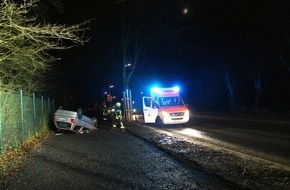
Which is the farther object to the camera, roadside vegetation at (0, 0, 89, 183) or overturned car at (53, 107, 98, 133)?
overturned car at (53, 107, 98, 133)

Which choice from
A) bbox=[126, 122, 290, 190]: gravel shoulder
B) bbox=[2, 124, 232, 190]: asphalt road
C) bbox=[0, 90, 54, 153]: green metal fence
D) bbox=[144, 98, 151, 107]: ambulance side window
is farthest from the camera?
bbox=[144, 98, 151, 107]: ambulance side window

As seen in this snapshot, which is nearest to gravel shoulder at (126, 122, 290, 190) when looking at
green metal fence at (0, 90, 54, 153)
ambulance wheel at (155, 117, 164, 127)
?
green metal fence at (0, 90, 54, 153)

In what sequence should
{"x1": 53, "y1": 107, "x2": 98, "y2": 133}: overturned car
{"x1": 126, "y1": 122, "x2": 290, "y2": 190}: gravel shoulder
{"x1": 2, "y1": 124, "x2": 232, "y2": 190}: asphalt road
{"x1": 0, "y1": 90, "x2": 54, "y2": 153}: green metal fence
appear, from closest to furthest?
{"x1": 126, "y1": 122, "x2": 290, "y2": 190}: gravel shoulder < {"x1": 2, "y1": 124, "x2": 232, "y2": 190}: asphalt road < {"x1": 0, "y1": 90, "x2": 54, "y2": 153}: green metal fence < {"x1": 53, "y1": 107, "x2": 98, "y2": 133}: overturned car

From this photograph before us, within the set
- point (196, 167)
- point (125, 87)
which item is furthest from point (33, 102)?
point (125, 87)

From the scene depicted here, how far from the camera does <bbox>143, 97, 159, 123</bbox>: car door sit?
24.2 m

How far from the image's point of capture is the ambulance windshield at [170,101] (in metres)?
23.9

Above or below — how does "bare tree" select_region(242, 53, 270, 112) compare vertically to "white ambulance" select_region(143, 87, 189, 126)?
above

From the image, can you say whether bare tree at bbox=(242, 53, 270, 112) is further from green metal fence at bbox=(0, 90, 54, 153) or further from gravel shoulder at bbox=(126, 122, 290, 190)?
gravel shoulder at bbox=(126, 122, 290, 190)

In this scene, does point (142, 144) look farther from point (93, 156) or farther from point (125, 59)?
point (125, 59)

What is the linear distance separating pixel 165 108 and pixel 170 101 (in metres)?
1.15

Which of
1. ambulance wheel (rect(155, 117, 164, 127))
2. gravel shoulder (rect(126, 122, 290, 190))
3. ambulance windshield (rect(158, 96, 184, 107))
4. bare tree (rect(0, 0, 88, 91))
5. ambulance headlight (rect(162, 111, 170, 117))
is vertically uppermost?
bare tree (rect(0, 0, 88, 91))

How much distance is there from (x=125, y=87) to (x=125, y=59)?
2597mm

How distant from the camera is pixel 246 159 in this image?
1024 centimetres

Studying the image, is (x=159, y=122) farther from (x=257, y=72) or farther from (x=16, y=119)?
(x=257, y=72)
